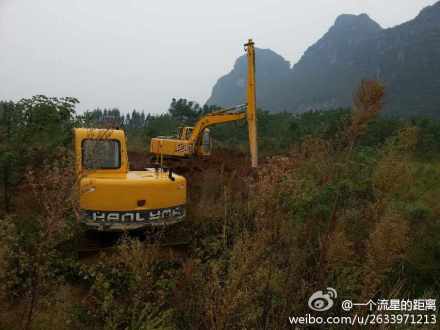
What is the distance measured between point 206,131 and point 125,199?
10.2m

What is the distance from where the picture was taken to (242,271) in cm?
245

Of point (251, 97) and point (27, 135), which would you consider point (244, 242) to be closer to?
point (27, 135)

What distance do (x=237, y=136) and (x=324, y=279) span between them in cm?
2830

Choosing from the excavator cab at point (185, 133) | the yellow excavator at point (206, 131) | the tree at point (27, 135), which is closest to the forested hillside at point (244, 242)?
the tree at point (27, 135)

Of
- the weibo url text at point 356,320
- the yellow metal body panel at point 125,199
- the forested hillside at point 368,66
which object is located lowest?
the weibo url text at point 356,320

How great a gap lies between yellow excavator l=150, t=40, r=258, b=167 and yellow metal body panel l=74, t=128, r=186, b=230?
6.66 metres

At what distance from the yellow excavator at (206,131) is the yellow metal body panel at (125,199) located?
6.66 metres

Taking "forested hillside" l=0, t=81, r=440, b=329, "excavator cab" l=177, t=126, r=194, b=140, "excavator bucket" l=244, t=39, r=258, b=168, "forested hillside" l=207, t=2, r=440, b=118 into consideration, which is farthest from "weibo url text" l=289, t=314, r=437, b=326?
"forested hillside" l=207, t=2, r=440, b=118

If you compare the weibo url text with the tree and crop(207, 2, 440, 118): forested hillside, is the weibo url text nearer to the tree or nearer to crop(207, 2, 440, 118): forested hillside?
the tree

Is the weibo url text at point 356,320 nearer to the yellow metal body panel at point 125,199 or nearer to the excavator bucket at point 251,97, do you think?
the yellow metal body panel at point 125,199

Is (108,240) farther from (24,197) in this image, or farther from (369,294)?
(369,294)

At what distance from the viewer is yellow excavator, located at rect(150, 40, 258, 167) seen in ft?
40.7

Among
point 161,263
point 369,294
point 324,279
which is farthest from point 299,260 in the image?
point 161,263

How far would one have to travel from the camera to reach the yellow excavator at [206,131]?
12.4 metres
